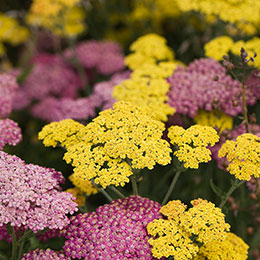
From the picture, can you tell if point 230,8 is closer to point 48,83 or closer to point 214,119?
point 214,119

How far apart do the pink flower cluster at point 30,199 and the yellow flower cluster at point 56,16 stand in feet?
3.61

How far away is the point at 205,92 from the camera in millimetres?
1534

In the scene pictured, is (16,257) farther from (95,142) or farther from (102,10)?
(102,10)

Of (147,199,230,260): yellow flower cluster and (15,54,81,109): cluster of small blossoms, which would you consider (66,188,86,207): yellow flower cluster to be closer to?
(147,199,230,260): yellow flower cluster

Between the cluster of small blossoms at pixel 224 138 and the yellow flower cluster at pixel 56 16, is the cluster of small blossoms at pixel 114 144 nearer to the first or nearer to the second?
the cluster of small blossoms at pixel 224 138

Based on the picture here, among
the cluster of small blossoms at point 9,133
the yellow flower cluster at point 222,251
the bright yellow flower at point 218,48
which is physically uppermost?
the bright yellow flower at point 218,48

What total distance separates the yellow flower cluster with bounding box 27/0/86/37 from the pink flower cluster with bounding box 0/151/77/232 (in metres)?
1.10

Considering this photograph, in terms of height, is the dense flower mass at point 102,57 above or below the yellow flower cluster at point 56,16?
below

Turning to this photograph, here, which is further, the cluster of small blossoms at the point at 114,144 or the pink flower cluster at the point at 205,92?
the pink flower cluster at the point at 205,92

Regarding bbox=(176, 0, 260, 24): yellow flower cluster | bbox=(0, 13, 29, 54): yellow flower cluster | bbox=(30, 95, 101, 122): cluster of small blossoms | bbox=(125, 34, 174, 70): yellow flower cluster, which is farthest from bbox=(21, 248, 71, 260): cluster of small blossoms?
bbox=(0, 13, 29, 54): yellow flower cluster

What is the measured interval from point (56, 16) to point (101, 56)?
0.31m

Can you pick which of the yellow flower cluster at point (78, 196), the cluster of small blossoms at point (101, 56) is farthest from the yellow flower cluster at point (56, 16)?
the yellow flower cluster at point (78, 196)

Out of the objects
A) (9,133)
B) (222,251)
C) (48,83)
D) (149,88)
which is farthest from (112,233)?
(48,83)

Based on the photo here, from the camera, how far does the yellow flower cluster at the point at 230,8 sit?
1.69 metres
